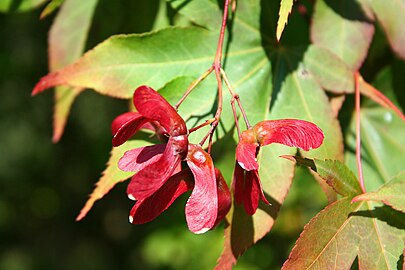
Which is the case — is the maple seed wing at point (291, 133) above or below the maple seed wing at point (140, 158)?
above

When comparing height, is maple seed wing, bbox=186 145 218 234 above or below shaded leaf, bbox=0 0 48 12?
above

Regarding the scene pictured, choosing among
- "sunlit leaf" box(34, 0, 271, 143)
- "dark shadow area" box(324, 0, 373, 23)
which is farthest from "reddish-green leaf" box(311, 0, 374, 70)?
"sunlit leaf" box(34, 0, 271, 143)

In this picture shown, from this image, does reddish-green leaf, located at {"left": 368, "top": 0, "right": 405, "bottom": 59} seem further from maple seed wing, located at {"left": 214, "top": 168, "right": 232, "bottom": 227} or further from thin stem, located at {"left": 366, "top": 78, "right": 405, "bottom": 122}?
maple seed wing, located at {"left": 214, "top": 168, "right": 232, "bottom": 227}

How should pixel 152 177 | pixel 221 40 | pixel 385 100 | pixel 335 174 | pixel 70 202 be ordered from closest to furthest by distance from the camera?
pixel 152 177 < pixel 335 174 < pixel 221 40 < pixel 385 100 < pixel 70 202

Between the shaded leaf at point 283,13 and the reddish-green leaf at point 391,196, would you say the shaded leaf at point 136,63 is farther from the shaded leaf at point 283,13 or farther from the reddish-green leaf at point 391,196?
the reddish-green leaf at point 391,196

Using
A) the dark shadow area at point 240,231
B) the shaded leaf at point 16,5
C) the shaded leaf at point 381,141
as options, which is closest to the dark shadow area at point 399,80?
the shaded leaf at point 381,141

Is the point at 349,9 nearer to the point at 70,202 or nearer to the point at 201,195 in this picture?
the point at 201,195

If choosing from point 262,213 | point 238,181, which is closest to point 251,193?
point 238,181
